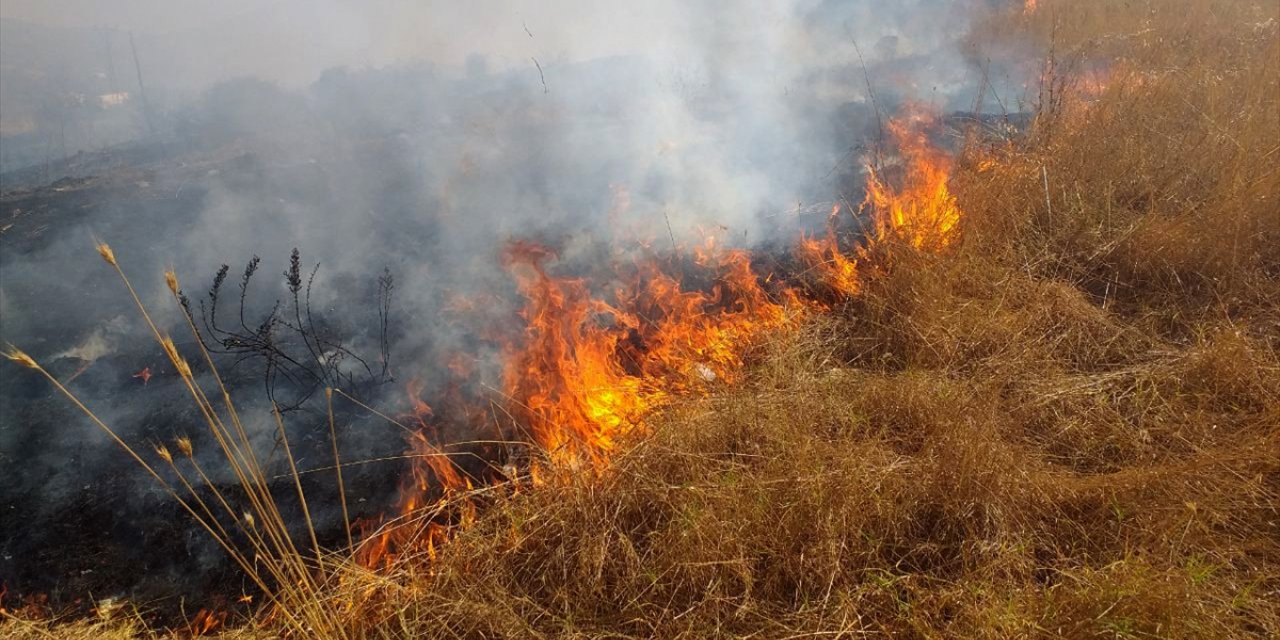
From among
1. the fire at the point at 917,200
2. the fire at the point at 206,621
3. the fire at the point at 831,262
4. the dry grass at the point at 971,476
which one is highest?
the fire at the point at 917,200

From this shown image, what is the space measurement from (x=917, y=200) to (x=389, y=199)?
15.6 feet

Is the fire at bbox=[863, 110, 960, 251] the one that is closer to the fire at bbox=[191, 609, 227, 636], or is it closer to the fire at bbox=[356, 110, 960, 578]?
the fire at bbox=[356, 110, 960, 578]

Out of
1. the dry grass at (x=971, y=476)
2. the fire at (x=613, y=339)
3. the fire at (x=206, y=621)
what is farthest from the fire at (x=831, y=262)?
the fire at (x=206, y=621)

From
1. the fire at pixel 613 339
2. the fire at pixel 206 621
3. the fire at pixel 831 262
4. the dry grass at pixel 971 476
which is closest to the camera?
the dry grass at pixel 971 476

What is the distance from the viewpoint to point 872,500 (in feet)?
7.70

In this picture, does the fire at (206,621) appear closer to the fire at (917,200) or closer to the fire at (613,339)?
the fire at (613,339)

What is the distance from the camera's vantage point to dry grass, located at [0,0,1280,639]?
6.79 feet

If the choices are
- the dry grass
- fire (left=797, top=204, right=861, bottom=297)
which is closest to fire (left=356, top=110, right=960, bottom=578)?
fire (left=797, top=204, right=861, bottom=297)

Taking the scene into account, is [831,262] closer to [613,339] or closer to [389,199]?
[613,339]

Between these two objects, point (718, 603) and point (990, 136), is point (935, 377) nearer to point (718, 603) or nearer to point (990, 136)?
point (718, 603)

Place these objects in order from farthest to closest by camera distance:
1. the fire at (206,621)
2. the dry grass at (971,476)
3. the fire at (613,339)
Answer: the fire at (613,339), the fire at (206,621), the dry grass at (971,476)

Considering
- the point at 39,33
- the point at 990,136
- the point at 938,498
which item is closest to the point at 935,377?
the point at 938,498

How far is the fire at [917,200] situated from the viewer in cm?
427

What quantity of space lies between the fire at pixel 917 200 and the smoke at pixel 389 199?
1.57 feet
